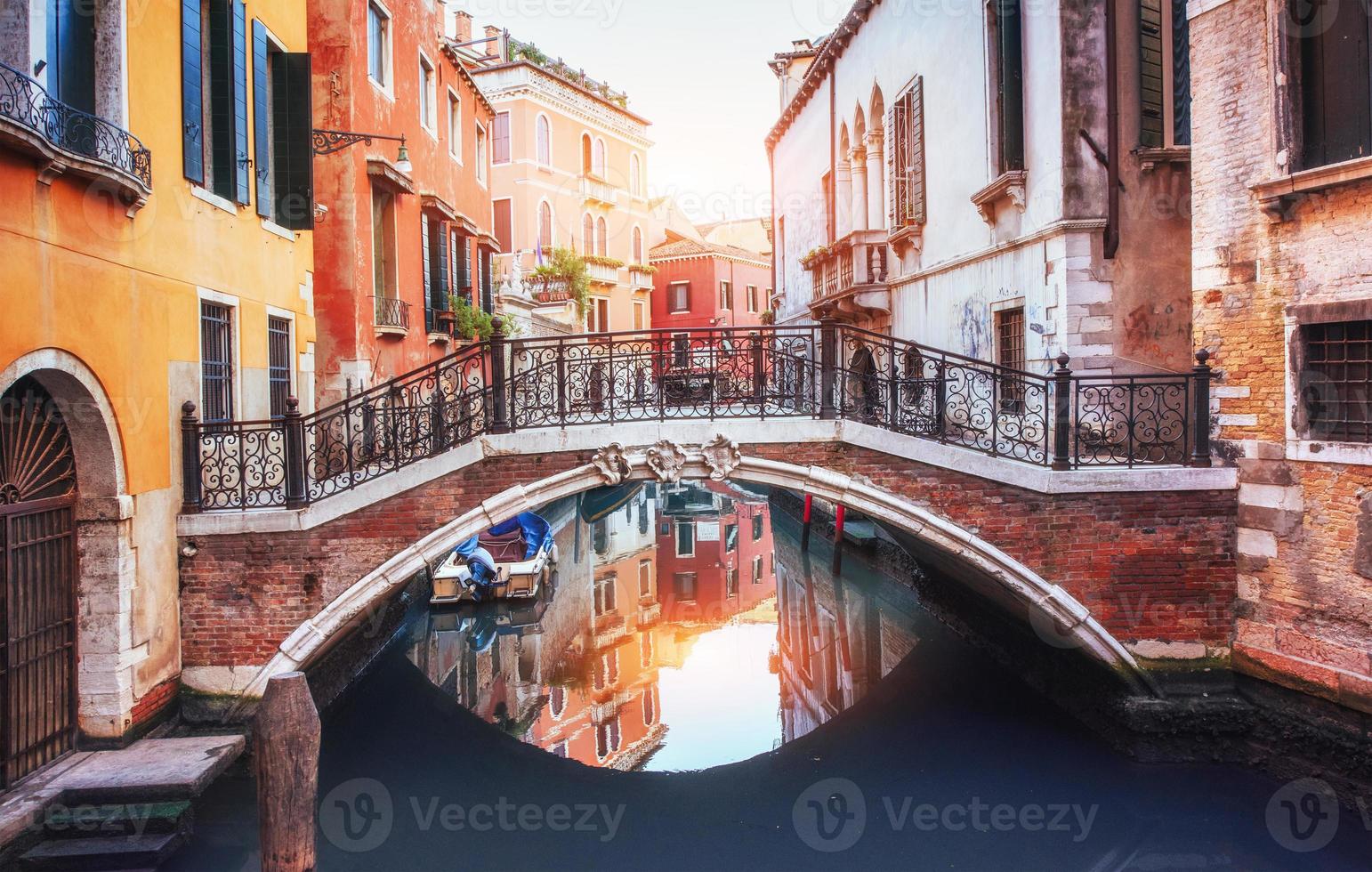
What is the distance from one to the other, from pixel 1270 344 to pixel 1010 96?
3.81 metres

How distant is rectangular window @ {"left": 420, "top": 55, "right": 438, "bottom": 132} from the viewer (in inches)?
549

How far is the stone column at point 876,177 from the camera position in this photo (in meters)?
14.8

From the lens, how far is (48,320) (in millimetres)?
5730

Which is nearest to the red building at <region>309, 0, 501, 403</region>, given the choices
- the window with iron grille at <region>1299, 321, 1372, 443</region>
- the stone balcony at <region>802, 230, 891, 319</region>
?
the stone balcony at <region>802, 230, 891, 319</region>

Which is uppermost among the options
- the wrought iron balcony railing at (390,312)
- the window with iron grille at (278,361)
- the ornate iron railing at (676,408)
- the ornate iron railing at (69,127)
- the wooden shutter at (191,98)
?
the wooden shutter at (191,98)

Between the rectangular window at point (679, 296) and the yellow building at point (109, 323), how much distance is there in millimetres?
27110

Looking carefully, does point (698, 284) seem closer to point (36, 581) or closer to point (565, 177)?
point (565, 177)

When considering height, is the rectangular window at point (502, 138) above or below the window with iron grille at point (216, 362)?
above

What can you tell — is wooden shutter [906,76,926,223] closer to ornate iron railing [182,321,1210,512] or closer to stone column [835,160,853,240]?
stone column [835,160,853,240]

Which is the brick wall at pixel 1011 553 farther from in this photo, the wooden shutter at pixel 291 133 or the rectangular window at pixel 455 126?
the rectangular window at pixel 455 126

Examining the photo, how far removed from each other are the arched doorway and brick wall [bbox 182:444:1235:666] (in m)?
1.04

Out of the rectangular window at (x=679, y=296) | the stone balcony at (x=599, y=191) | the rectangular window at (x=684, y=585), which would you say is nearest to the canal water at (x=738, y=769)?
the rectangular window at (x=684, y=585)

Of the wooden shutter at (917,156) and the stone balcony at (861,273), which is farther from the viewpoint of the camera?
the stone balcony at (861,273)

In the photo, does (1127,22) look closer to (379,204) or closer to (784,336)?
(784,336)
